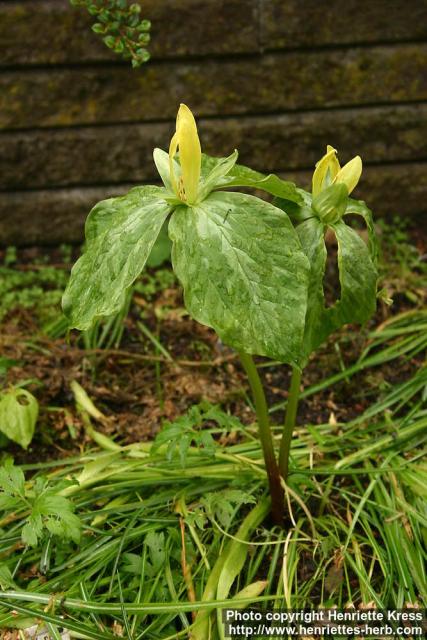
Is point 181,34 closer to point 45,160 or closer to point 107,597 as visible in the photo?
point 45,160

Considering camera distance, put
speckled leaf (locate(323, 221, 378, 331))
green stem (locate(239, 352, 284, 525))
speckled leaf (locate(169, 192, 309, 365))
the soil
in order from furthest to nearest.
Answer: the soil → green stem (locate(239, 352, 284, 525)) → speckled leaf (locate(323, 221, 378, 331)) → speckled leaf (locate(169, 192, 309, 365))

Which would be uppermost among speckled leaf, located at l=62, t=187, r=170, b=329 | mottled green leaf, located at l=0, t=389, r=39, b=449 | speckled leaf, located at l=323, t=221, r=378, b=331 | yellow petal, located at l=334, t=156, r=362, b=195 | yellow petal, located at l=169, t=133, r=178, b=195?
yellow petal, located at l=169, t=133, r=178, b=195

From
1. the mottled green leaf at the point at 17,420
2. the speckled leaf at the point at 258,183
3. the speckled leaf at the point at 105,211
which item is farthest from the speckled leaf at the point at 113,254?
the mottled green leaf at the point at 17,420

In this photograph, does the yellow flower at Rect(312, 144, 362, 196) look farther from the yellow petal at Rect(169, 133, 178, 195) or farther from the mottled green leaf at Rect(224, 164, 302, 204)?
the yellow petal at Rect(169, 133, 178, 195)

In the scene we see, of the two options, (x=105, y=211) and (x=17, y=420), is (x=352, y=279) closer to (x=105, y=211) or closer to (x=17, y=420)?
(x=105, y=211)

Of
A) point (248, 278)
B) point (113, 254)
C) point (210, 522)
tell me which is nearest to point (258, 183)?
point (248, 278)

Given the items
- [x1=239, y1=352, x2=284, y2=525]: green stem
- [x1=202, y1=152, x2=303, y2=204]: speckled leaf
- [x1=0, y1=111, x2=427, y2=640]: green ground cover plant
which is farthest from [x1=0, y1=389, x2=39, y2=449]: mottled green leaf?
[x1=202, y1=152, x2=303, y2=204]: speckled leaf
